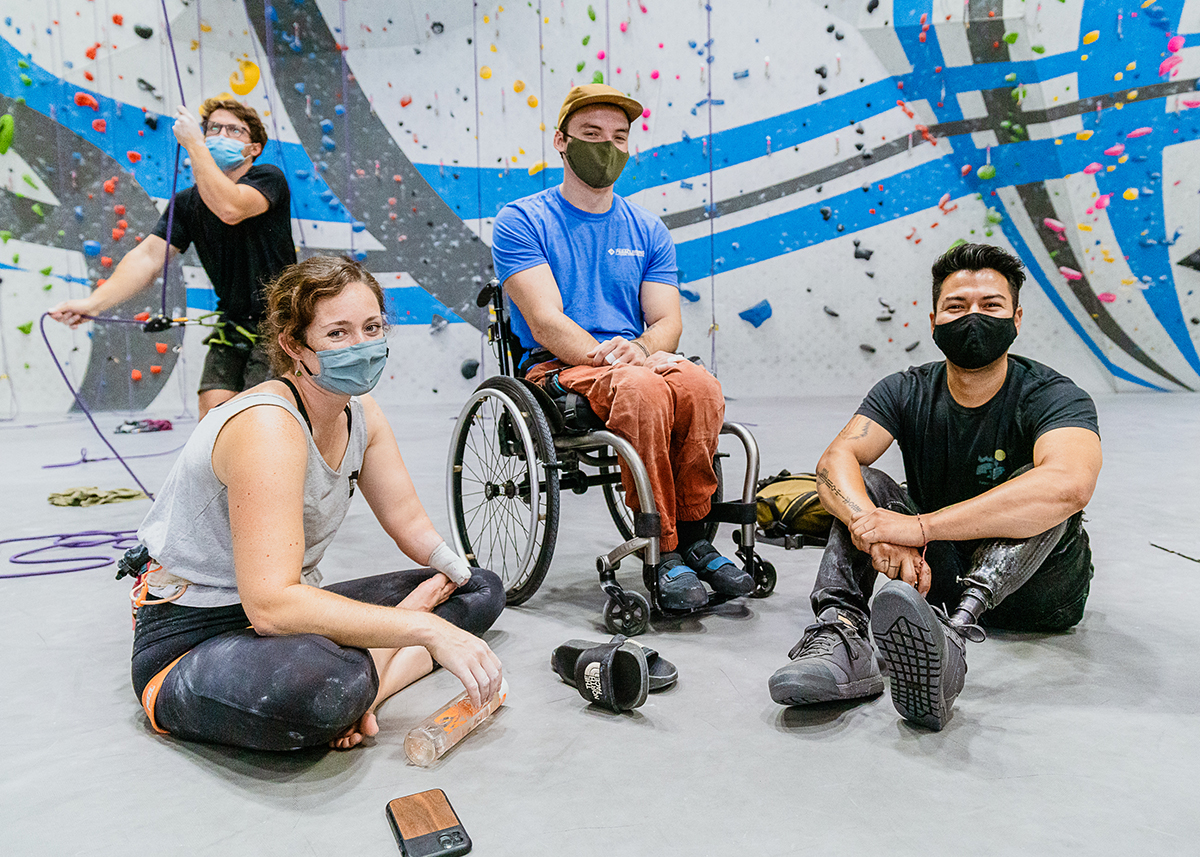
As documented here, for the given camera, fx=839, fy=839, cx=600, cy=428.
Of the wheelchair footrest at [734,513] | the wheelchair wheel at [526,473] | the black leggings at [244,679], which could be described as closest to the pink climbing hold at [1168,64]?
the wheelchair footrest at [734,513]

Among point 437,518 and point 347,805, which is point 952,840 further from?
point 437,518

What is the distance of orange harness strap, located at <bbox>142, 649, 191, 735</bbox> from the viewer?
4.49 feet

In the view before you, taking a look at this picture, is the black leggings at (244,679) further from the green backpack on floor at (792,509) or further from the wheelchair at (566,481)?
the green backpack on floor at (792,509)

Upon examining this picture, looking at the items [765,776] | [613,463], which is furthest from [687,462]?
[765,776]

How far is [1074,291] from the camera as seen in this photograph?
6.38 meters

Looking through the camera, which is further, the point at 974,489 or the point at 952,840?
the point at 974,489

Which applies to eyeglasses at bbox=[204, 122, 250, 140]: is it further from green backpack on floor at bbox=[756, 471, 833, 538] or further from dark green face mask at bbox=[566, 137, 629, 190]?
green backpack on floor at bbox=[756, 471, 833, 538]

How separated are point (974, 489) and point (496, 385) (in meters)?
1.16

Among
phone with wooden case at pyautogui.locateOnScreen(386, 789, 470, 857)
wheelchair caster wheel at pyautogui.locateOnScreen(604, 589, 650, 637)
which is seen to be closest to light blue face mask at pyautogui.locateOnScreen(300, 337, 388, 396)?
phone with wooden case at pyautogui.locateOnScreen(386, 789, 470, 857)

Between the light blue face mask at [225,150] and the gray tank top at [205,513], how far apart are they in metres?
1.31

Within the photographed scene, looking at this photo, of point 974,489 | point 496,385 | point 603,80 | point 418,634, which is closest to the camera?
point 418,634

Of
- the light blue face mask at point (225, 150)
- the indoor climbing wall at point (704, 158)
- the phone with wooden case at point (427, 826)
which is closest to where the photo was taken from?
the phone with wooden case at point (427, 826)

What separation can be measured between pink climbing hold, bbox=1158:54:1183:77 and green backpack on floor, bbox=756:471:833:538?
5.40 meters

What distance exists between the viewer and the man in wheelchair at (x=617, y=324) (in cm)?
194
